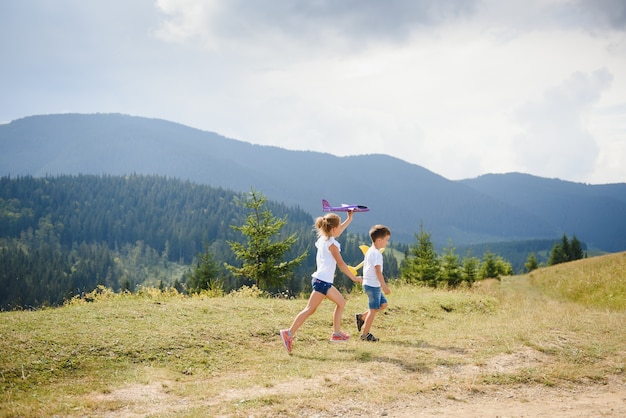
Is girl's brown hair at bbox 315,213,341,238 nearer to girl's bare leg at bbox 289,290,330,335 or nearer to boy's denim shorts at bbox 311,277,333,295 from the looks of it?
boy's denim shorts at bbox 311,277,333,295

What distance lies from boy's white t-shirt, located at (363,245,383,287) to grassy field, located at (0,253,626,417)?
4.31ft

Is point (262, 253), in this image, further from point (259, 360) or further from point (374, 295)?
point (259, 360)

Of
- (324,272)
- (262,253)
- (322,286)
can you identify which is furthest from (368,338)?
(262,253)

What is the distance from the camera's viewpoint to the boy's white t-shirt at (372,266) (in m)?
9.17

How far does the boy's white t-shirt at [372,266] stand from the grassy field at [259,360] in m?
1.31

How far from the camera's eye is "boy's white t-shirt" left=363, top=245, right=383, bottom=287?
9.17 metres

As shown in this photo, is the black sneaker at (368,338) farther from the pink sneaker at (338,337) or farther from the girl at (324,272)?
the girl at (324,272)

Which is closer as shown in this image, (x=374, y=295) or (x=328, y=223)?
(x=328, y=223)

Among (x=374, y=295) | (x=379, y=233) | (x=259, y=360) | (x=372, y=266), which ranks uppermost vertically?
(x=379, y=233)

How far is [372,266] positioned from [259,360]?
2.96 m

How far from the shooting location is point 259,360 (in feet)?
26.1

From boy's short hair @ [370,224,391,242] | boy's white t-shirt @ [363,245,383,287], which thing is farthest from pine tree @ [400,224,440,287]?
boy's white t-shirt @ [363,245,383,287]

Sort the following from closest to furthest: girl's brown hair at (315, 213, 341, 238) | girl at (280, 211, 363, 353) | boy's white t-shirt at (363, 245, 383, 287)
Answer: girl at (280, 211, 363, 353)
girl's brown hair at (315, 213, 341, 238)
boy's white t-shirt at (363, 245, 383, 287)

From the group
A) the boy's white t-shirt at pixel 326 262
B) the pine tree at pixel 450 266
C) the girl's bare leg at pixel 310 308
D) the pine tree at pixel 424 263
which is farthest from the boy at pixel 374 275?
the pine tree at pixel 450 266
